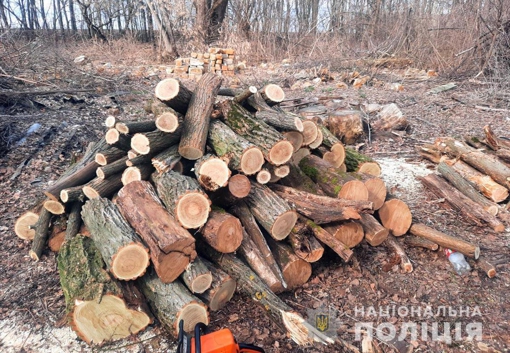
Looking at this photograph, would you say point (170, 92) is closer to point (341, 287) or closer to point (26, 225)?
point (26, 225)

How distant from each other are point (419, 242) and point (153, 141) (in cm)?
289

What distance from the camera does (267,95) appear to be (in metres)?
4.21

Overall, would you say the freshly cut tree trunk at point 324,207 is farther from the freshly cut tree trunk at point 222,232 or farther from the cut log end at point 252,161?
the freshly cut tree trunk at point 222,232

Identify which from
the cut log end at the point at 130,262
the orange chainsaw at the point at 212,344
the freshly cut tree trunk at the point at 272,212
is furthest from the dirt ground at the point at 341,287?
the orange chainsaw at the point at 212,344

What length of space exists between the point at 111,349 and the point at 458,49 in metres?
12.0

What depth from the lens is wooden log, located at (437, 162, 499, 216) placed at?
419 cm

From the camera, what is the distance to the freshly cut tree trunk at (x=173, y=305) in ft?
8.68

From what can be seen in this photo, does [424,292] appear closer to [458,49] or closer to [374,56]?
[458,49]

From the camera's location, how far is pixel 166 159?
11.4 ft

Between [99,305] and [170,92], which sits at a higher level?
[170,92]

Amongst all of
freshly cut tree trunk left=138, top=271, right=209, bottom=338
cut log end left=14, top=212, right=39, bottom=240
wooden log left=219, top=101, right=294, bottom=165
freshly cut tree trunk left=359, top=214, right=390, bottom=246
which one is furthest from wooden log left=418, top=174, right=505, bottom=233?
cut log end left=14, top=212, right=39, bottom=240

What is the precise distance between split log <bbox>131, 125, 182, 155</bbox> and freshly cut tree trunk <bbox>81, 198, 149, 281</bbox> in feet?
2.33

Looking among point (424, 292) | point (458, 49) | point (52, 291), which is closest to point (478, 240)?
point (424, 292)

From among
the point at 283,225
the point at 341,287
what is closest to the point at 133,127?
the point at 283,225
